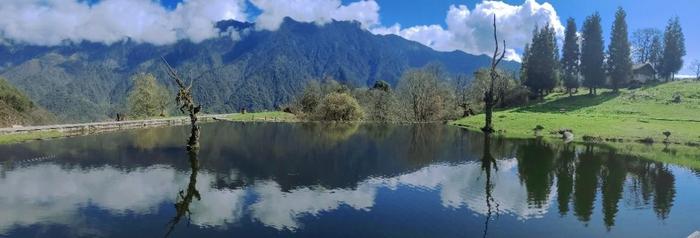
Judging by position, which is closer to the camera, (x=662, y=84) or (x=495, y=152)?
(x=495, y=152)

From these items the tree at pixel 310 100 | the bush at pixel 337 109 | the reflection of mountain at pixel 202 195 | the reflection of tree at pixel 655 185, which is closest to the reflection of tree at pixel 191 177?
the reflection of mountain at pixel 202 195

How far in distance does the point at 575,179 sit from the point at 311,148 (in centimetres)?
2606

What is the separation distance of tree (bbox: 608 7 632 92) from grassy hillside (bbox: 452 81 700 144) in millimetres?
4489

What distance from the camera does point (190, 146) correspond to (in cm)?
5081

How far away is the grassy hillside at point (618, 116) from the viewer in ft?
217

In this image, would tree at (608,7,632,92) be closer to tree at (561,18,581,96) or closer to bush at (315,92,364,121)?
tree at (561,18,581,96)

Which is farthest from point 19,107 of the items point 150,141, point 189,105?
point 189,105

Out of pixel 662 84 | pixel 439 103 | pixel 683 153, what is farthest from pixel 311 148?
pixel 662 84

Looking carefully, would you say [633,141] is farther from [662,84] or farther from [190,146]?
[662,84]

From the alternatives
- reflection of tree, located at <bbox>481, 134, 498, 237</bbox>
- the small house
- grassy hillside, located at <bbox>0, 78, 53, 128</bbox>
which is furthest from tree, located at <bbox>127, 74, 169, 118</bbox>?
the small house

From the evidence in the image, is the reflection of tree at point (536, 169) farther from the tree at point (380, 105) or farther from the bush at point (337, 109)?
the tree at point (380, 105)

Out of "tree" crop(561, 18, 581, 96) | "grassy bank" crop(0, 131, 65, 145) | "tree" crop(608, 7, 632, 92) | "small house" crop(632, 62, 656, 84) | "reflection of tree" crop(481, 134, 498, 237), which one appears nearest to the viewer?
"reflection of tree" crop(481, 134, 498, 237)

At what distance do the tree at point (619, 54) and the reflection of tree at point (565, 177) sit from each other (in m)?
68.8

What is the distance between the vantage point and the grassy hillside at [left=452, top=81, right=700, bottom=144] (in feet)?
217
